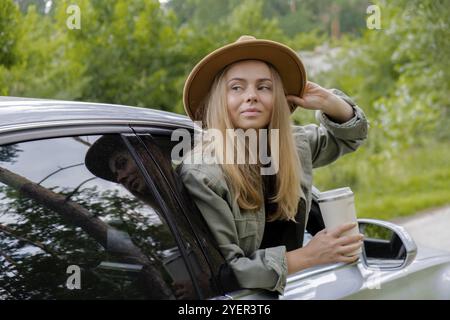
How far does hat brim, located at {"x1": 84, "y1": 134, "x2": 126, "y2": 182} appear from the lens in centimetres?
183

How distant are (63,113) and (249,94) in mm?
755

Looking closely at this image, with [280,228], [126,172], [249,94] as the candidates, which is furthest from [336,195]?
[126,172]

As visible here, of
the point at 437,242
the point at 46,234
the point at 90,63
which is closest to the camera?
the point at 46,234

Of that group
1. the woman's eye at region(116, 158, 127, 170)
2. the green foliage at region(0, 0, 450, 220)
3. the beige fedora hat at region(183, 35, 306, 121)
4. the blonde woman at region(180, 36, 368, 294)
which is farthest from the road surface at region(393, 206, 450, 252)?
the woman's eye at region(116, 158, 127, 170)

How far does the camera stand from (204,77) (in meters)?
2.47

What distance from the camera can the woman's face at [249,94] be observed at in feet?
7.77

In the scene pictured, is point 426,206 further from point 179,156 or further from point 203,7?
point 203,7

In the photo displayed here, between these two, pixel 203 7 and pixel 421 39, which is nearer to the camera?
pixel 421 39

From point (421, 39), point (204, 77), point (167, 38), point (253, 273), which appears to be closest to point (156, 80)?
point (167, 38)

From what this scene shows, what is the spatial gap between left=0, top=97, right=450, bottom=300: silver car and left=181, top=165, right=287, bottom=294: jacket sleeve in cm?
3

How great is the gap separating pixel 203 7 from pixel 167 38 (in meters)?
5.99

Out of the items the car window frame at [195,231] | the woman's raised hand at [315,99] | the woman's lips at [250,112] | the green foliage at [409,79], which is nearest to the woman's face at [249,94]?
the woman's lips at [250,112]

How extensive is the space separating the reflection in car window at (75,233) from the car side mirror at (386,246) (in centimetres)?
100

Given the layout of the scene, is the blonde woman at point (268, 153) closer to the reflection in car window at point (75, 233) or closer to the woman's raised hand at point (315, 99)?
the woman's raised hand at point (315, 99)
